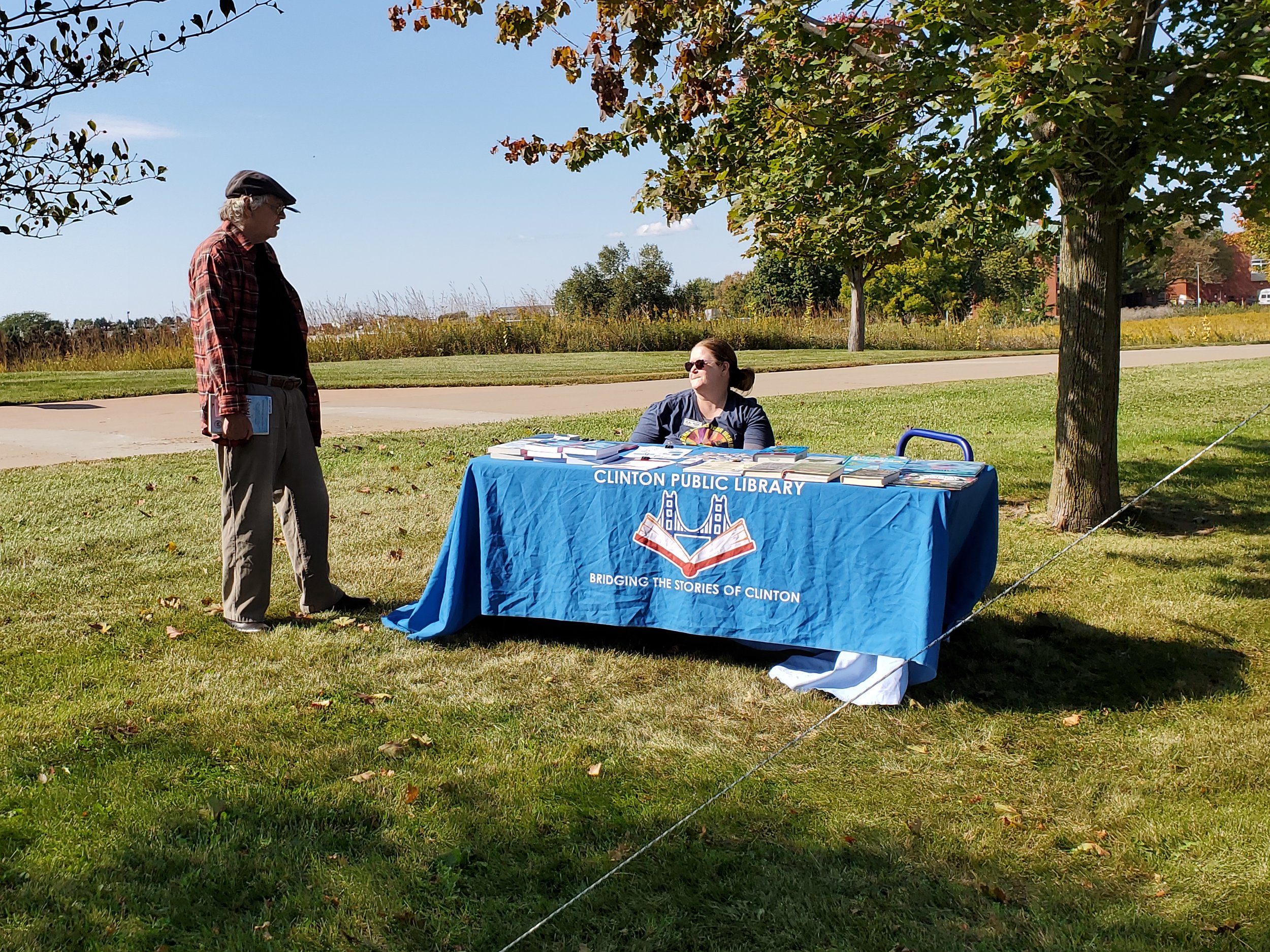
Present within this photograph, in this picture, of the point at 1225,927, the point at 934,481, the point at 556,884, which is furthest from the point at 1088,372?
the point at 556,884

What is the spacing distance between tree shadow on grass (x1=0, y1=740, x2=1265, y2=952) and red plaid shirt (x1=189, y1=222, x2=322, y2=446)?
207 centimetres

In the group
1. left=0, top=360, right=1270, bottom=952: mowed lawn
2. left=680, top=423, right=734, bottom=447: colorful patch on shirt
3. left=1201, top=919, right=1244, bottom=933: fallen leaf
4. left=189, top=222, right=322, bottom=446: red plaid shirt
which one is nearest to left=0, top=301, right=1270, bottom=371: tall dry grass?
left=0, top=360, right=1270, bottom=952: mowed lawn

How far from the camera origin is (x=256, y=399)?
16.5 ft

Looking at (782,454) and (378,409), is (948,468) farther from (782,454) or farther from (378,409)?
(378,409)

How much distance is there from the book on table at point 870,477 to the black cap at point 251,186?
2988 mm

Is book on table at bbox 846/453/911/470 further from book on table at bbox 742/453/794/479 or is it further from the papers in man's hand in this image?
the papers in man's hand

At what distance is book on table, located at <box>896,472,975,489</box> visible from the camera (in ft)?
14.1

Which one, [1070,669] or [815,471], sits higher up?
Answer: [815,471]

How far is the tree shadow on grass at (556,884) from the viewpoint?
289 centimetres

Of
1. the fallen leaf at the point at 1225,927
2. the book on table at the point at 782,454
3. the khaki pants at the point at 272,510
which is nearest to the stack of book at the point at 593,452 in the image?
the book on table at the point at 782,454

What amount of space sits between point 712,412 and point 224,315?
2527mm

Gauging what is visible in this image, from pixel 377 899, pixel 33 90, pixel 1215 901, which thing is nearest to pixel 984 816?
pixel 1215 901

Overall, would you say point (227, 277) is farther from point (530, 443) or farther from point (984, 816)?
point (984, 816)

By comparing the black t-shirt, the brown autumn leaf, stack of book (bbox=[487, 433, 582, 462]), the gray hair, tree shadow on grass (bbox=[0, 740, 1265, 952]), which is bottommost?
the brown autumn leaf
